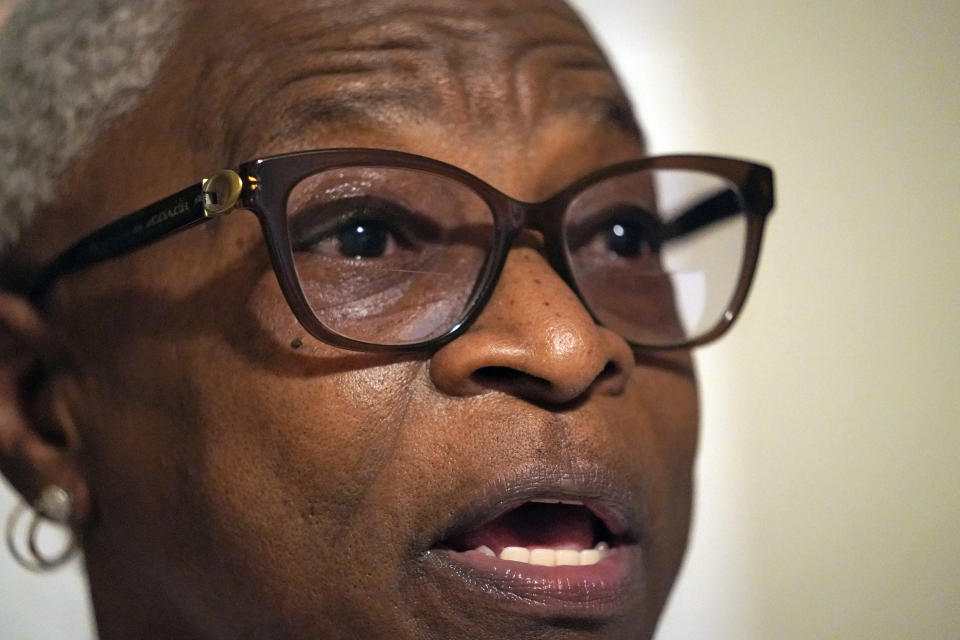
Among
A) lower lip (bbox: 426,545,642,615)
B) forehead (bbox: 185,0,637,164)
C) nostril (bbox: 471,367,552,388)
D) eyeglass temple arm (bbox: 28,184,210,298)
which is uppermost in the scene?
forehead (bbox: 185,0,637,164)

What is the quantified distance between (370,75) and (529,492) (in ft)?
1.24

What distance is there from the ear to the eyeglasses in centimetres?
5

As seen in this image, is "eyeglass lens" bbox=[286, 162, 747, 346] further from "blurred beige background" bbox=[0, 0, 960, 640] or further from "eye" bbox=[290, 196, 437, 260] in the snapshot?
"blurred beige background" bbox=[0, 0, 960, 640]

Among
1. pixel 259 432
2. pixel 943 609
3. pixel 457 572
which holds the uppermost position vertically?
pixel 259 432

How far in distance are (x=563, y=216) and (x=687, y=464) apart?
28 cm

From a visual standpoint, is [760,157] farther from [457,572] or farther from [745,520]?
[457,572]

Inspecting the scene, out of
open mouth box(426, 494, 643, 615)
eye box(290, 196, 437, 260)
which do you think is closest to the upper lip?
open mouth box(426, 494, 643, 615)

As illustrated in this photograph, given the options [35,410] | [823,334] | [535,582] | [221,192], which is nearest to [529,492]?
[535,582]

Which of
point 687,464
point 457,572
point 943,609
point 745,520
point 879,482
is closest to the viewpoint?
point 457,572

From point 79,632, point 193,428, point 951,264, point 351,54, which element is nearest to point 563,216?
point 351,54

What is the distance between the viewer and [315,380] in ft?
1.97

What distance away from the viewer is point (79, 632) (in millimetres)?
1032

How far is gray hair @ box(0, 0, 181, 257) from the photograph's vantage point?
2.45 ft

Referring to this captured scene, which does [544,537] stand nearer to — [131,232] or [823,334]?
[131,232]
